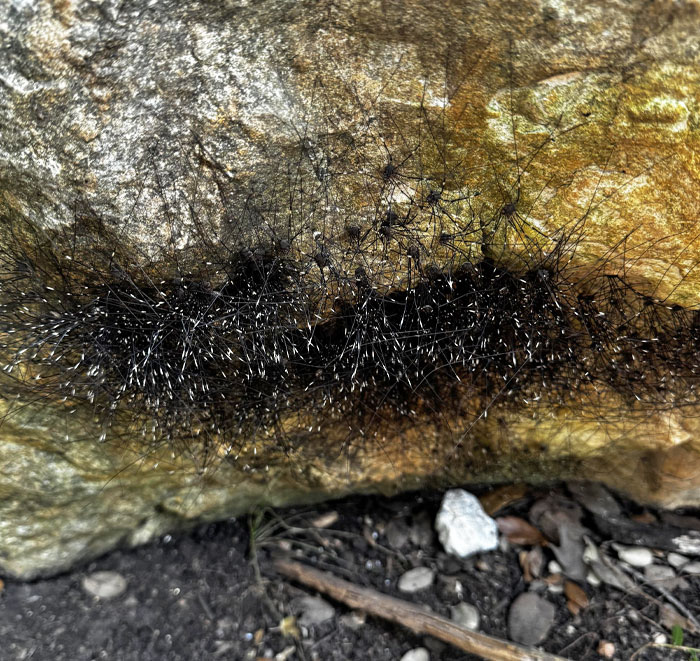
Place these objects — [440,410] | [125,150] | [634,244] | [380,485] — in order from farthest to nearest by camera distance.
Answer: [380,485]
[440,410]
[634,244]
[125,150]

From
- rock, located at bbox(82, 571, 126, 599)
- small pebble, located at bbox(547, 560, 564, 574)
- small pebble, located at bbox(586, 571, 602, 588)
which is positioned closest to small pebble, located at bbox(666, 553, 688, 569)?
small pebble, located at bbox(586, 571, 602, 588)

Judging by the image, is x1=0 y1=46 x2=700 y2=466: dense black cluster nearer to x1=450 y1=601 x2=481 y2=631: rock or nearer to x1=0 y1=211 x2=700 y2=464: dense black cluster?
x1=0 y1=211 x2=700 y2=464: dense black cluster

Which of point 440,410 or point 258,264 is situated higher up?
point 258,264

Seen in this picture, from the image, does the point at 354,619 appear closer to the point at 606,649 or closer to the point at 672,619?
the point at 606,649

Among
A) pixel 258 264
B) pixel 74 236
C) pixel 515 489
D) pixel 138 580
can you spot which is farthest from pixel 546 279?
pixel 138 580

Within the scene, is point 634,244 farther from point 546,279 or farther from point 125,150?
point 125,150

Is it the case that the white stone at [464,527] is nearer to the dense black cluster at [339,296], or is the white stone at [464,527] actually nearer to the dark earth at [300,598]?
the dark earth at [300,598]
